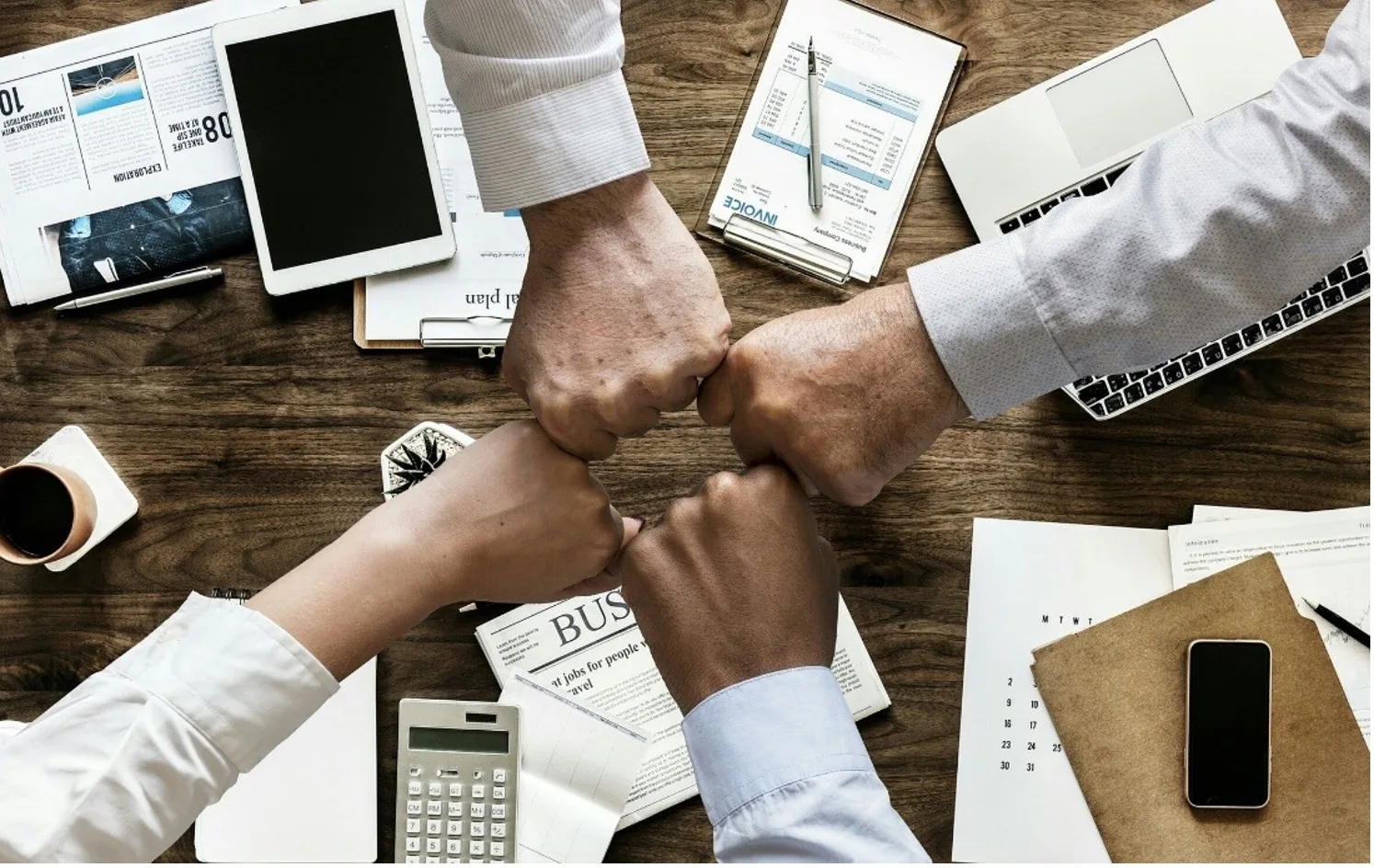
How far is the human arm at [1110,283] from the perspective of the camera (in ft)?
2.88

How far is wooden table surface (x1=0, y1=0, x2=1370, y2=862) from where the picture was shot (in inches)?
44.8

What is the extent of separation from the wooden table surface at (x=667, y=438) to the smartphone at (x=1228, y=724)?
137 mm

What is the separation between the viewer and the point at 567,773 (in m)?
1.13

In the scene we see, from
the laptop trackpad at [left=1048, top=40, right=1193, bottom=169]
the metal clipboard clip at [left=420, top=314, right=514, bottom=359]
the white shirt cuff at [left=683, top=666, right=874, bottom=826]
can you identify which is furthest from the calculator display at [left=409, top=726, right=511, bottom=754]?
the laptop trackpad at [left=1048, top=40, right=1193, bottom=169]

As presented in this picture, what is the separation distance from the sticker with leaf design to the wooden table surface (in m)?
0.02

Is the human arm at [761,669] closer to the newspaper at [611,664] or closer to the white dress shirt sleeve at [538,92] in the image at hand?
the newspaper at [611,664]

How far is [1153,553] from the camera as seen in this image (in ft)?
3.71

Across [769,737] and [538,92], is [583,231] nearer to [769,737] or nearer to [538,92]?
[538,92]

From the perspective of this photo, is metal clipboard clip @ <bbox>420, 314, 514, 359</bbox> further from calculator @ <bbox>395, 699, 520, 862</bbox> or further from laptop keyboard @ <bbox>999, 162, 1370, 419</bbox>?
laptop keyboard @ <bbox>999, 162, 1370, 419</bbox>

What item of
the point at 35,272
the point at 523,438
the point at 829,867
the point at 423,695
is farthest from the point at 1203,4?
the point at 35,272

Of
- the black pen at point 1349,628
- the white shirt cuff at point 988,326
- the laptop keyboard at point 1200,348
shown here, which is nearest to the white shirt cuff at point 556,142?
the white shirt cuff at point 988,326

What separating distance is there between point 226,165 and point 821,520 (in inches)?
27.8

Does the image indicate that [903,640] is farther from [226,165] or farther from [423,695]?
[226,165]

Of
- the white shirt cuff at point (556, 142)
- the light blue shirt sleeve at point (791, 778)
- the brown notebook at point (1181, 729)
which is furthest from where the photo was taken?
the brown notebook at point (1181, 729)
